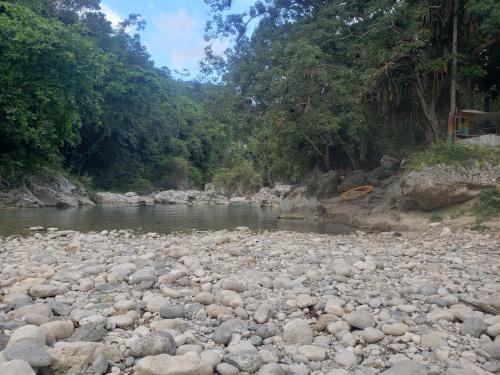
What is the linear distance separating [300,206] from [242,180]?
84.5 feet

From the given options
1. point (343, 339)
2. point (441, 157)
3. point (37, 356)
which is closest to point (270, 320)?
point (343, 339)

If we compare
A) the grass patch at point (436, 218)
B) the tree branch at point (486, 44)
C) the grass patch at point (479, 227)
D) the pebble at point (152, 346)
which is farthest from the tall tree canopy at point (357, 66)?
the pebble at point (152, 346)

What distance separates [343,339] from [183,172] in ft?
126

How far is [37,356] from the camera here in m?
2.15

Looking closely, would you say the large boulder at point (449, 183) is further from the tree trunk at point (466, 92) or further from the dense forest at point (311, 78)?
the tree trunk at point (466, 92)

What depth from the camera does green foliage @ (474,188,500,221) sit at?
8.67 m

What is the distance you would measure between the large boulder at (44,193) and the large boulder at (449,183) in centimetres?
1447

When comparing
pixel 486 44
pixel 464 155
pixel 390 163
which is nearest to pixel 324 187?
pixel 390 163

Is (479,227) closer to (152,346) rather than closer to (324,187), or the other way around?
(152,346)

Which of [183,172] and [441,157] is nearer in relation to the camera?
[441,157]

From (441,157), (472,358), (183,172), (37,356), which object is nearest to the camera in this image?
(37,356)

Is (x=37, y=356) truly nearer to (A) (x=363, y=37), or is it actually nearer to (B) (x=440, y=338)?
(B) (x=440, y=338)

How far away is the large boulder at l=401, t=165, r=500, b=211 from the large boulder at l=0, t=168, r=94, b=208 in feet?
47.5

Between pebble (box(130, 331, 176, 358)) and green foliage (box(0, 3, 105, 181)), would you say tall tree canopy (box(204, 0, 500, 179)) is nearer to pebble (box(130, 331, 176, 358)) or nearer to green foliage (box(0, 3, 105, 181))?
green foliage (box(0, 3, 105, 181))
